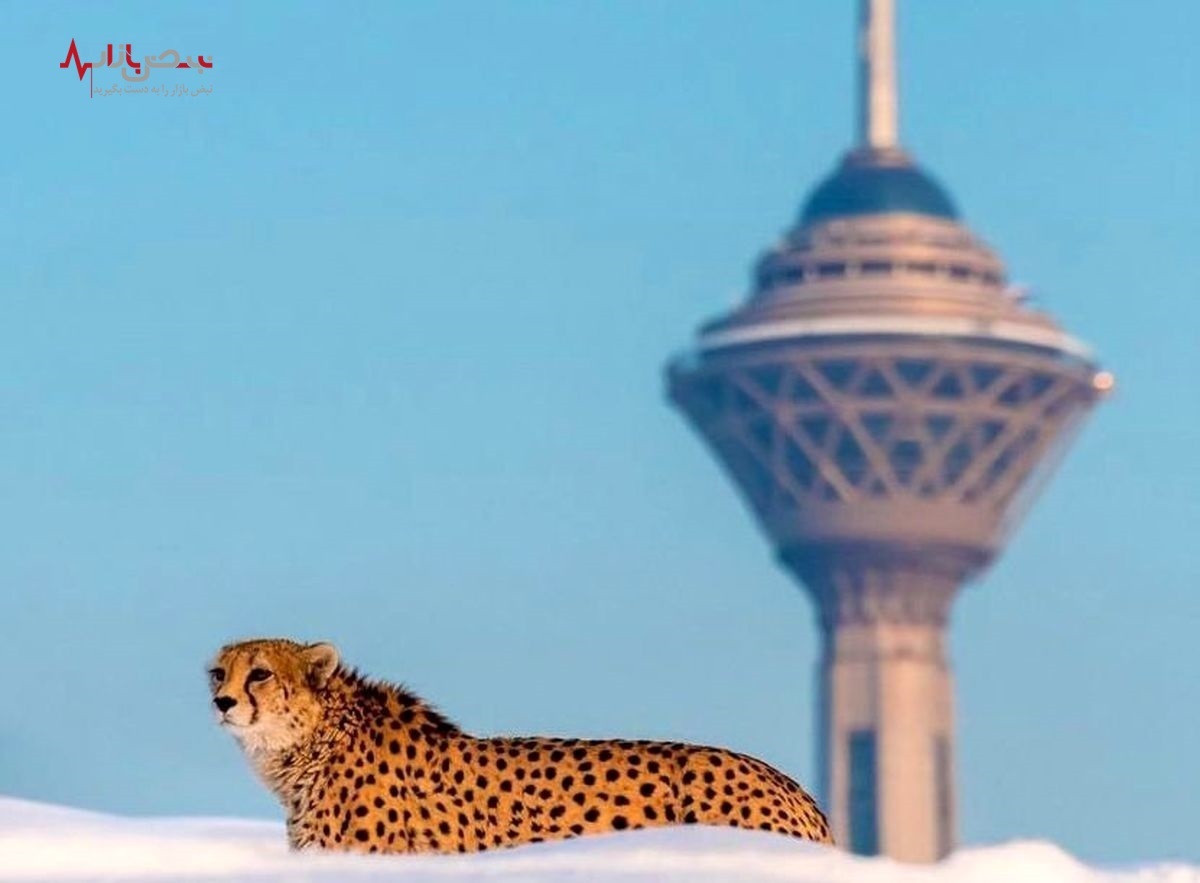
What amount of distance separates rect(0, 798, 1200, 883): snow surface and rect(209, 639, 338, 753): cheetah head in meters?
1.77

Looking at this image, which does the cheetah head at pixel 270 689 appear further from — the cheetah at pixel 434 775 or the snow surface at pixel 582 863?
the snow surface at pixel 582 863

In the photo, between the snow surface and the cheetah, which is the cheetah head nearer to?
the cheetah

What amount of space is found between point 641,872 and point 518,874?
49 cm

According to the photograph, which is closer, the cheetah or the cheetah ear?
the cheetah

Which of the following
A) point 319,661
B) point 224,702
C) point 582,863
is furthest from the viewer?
point 319,661

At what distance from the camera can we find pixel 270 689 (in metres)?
16.3

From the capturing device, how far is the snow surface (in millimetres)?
12156

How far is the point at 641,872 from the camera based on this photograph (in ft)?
39.5

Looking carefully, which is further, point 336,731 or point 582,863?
point 336,731

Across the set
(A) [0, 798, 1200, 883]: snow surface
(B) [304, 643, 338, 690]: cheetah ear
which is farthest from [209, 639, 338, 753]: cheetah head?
(A) [0, 798, 1200, 883]: snow surface

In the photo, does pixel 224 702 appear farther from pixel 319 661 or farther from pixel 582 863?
pixel 582 863

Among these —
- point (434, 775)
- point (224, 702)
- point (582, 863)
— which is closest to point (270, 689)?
point (224, 702)

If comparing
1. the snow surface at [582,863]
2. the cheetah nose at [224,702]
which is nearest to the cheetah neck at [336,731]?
the cheetah nose at [224,702]

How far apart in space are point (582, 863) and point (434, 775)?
402 centimetres
